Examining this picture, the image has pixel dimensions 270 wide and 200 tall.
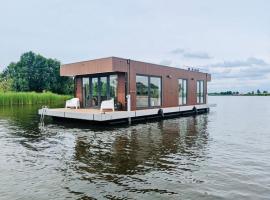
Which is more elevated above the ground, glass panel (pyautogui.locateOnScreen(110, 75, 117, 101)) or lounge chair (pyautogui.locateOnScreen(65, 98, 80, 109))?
glass panel (pyautogui.locateOnScreen(110, 75, 117, 101))

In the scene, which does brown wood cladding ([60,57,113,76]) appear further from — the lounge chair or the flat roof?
the lounge chair

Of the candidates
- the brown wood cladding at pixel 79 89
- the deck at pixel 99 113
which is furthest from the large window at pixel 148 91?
the brown wood cladding at pixel 79 89

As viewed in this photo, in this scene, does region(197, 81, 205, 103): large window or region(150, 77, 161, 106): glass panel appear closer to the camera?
region(150, 77, 161, 106): glass panel

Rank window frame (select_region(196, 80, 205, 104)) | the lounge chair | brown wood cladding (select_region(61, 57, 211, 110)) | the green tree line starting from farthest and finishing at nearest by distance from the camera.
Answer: the green tree line → window frame (select_region(196, 80, 205, 104)) → the lounge chair → brown wood cladding (select_region(61, 57, 211, 110))

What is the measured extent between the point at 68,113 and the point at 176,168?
34.3 ft

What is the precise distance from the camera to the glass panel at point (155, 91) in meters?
19.1

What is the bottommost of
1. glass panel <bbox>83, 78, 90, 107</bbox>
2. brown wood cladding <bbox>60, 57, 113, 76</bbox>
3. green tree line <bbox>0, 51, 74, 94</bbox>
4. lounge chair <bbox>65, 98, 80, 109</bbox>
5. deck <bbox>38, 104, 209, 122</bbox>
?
deck <bbox>38, 104, 209, 122</bbox>

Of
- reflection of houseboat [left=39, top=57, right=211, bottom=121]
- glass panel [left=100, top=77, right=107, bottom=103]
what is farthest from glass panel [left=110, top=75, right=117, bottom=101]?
glass panel [left=100, top=77, right=107, bottom=103]

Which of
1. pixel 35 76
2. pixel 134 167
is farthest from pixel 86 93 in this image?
pixel 35 76

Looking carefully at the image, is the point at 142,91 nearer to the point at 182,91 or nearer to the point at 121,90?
the point at 121,90

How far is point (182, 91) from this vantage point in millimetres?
23062

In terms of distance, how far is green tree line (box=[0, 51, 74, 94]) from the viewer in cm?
5243

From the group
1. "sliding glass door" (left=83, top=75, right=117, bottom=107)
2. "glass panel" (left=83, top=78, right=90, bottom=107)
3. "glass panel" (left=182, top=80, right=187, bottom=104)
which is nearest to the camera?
"sliding glass door" (left=83, top=75, right=117, bottom=107)

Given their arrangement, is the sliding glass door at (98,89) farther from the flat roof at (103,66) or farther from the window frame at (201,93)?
the window frame at (201,93)
